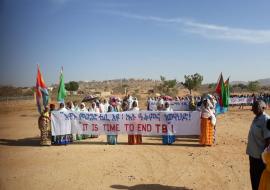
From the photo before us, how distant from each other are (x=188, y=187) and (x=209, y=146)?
5211mm

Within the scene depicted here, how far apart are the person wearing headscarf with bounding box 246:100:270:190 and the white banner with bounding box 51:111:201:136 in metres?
7.10

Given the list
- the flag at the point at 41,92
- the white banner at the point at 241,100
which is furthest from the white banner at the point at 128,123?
the white banner at the point at 241,100

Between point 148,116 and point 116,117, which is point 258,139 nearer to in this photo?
point 148,116

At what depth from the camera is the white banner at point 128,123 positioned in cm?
1371

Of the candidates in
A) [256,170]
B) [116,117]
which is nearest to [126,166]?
[116,117]

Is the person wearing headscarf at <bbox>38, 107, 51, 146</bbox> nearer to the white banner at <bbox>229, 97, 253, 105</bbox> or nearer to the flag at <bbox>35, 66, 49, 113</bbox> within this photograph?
the flag at <bbox>35, 66, 49, 113</bbox>

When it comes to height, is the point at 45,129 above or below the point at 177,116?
below

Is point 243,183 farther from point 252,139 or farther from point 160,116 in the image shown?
point 160,116

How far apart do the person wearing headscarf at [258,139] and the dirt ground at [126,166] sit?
1.72 metres

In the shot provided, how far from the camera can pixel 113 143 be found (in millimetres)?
14000

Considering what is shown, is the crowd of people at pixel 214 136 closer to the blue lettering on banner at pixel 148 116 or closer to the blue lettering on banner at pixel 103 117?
the blue lettering on banner at pixel 148 116

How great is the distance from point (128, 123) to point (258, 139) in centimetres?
805

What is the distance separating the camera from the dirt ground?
852 centimetres

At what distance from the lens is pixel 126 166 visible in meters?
10.2
